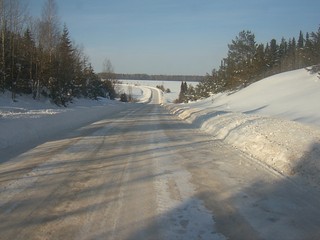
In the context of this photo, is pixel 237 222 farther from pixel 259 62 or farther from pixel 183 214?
pixel 259 62

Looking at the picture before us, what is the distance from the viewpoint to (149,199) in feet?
20.9

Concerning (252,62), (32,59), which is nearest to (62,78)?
(32,59)

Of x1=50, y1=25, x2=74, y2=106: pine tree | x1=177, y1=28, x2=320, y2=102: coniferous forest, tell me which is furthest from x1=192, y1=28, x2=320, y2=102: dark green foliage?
x1=50, y1=25, x2=74, y2=106: pine tree

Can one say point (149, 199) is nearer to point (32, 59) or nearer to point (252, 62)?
point (32, 59)

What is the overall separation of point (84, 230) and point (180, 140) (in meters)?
9.64

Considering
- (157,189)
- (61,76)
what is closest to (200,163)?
(157,189)

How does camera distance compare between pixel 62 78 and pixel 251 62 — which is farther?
pixel 251 62

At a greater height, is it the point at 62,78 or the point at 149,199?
the point at 62,78

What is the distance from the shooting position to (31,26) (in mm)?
43125

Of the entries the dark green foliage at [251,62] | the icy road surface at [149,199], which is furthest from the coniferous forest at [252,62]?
the icy road surface at [149,199]

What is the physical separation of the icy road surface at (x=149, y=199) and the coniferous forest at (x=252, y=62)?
40.7 metres

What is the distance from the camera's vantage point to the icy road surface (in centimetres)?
501

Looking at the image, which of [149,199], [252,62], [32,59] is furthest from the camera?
[252,62]

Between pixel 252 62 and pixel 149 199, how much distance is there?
63969 mm
